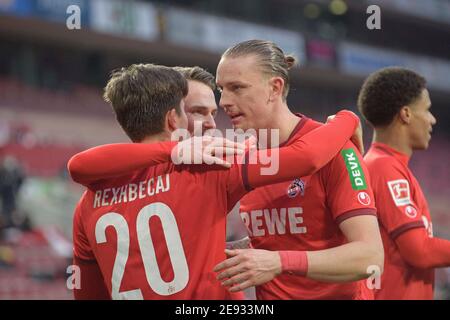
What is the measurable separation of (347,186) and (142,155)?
90cm

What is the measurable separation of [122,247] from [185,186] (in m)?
0.38

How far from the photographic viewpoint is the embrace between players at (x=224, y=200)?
2848 mm

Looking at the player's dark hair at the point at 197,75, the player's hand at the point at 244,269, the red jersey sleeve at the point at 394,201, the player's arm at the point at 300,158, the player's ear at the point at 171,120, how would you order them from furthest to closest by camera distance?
the player's dark hair at the point at 197,75 < the red jersey sleeve at the point at 394,201 < the player's ear at the point at 171,120 < the player's arm at the point at 300,158 < the player's hand at the point at 244,269

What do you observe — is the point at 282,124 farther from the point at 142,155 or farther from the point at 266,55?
the point at 142,155

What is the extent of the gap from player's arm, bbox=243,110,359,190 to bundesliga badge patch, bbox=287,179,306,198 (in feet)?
0.90

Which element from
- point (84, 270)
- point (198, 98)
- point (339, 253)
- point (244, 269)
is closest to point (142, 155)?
point (244, 269)

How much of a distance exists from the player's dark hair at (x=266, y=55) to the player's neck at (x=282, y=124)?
117mm

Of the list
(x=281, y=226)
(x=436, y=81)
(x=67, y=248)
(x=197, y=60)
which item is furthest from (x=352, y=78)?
(x=281, y=226)

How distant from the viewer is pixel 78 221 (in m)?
3.24

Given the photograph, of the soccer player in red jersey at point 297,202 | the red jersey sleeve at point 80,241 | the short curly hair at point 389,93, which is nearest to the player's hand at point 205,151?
the soccer player in red jersey at point 297,202

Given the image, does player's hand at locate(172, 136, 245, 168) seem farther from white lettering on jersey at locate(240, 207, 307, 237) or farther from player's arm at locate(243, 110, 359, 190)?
white lettering on jersey at locate(240, 207, 307, 237)

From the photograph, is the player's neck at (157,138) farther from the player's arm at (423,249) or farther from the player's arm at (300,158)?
the player's arm at (423,249)

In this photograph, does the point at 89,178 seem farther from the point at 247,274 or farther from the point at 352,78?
the point at 352,78

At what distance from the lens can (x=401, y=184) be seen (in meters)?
3.99
